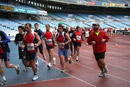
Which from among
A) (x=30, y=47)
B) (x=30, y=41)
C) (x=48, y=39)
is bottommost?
(x=48, y=39)

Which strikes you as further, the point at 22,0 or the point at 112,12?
the point at 112,12

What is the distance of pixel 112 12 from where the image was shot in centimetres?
6625

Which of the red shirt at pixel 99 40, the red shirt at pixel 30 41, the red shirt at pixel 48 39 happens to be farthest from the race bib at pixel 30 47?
the red shirt at pixel 48 39

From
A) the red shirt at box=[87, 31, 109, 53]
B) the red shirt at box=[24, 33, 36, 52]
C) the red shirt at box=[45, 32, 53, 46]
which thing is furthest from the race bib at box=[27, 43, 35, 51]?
the red shirt at box=[45, 32, 53, 46]

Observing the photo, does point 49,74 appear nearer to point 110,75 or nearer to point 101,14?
point 110,75

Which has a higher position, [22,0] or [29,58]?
[22,0]

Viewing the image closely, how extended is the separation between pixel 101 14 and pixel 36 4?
960 inches

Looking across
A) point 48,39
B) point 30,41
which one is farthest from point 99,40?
point 48,39

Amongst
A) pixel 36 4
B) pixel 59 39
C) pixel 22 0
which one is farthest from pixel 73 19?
pixel 59 39

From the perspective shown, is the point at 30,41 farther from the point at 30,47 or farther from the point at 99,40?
the point at 99,40

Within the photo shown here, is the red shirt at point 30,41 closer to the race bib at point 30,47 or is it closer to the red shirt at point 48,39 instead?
the race bib at point 30,47

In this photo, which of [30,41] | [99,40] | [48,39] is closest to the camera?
[30,41]

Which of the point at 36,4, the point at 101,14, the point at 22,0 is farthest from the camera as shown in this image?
the point at 101,14

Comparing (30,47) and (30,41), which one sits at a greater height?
(30,41)
